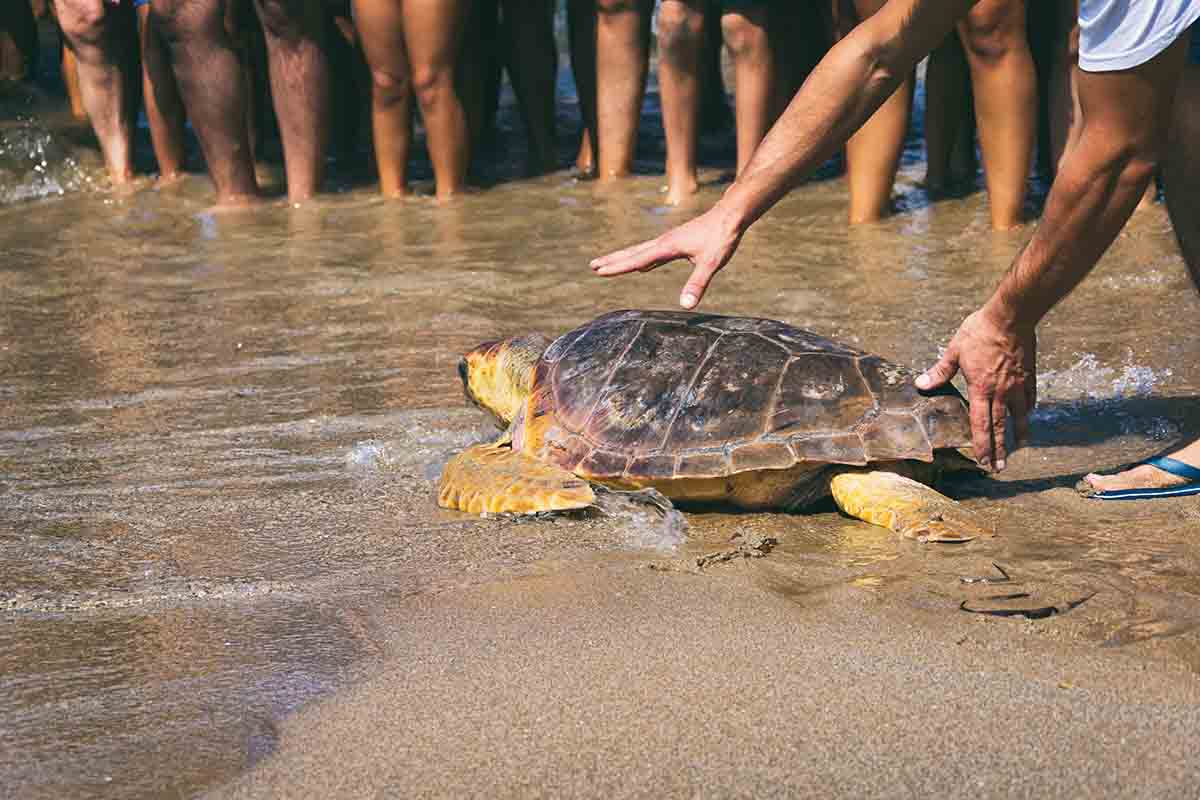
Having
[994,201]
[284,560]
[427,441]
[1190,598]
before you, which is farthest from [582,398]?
[994,201]

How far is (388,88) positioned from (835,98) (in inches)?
160

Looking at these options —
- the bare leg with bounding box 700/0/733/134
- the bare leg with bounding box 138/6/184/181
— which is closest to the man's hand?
the bare leg with bounding box 138/6/184/181

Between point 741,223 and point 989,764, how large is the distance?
49.2 inches

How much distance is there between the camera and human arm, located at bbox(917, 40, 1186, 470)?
2549mm

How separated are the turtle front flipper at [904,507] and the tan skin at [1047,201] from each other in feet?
0.50

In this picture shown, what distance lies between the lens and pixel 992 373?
2.91 metres

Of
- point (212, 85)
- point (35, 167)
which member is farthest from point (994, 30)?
point (35, 167)

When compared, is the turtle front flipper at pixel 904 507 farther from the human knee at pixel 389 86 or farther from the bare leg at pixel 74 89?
the bare leg at pixel 74 89

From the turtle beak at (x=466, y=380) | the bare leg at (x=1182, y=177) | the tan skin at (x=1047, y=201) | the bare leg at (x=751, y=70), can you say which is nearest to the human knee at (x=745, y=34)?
the bare leg at (x=751, y=70)

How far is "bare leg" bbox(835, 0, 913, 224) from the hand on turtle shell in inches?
118

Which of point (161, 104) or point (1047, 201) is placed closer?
point (1047, 201)

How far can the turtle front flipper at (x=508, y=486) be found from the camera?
3.12 metres

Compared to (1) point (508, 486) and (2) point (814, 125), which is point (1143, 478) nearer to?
(2) point (814, 125)

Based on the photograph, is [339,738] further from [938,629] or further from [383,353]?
[383,353]
